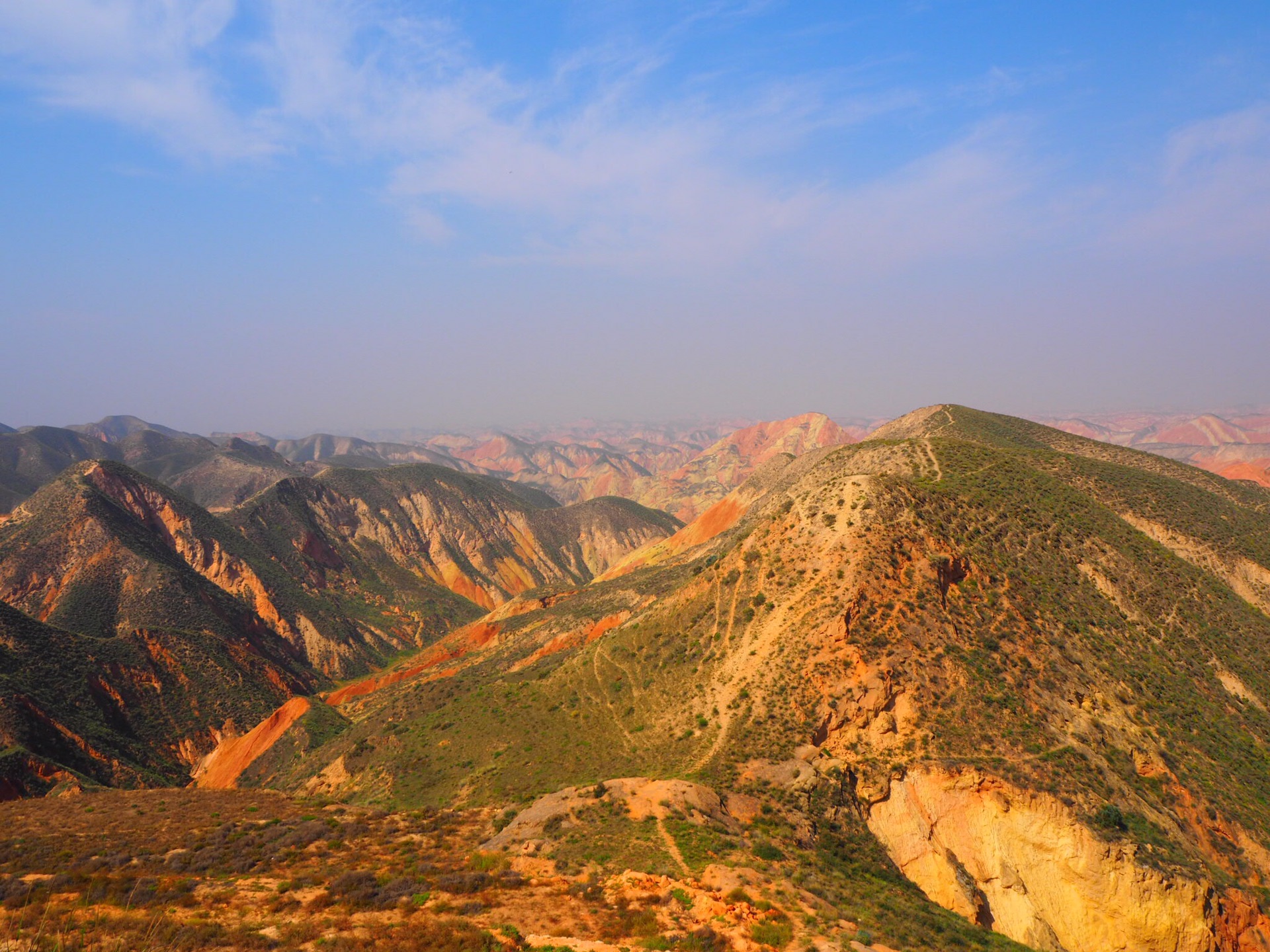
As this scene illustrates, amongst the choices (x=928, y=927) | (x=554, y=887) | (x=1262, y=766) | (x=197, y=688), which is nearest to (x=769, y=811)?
(x=928, y=927)

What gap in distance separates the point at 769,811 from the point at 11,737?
223 feet

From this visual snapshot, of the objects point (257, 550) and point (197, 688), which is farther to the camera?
point (257, 550)

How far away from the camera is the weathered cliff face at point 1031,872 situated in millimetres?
27922

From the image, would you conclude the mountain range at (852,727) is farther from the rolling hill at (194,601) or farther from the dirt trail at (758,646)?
the rolling hill at (194,601)

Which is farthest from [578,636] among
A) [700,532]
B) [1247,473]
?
[1247,473]

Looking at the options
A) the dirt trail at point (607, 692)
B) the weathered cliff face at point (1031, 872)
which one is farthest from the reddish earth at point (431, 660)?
the weathered cliff face at point (1031, 872)

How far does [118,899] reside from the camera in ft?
68.5

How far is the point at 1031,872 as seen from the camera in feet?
99.7

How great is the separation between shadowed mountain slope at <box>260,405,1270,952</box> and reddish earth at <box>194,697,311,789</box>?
10549 millimetres

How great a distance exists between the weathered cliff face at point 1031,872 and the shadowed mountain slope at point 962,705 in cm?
10

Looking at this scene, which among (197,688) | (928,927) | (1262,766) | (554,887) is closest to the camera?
(554,887)

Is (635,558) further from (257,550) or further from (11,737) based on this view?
(11,737)

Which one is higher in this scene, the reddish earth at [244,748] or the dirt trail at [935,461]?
the dirt trail at [935,461]

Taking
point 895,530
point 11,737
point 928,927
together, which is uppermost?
point 895,530
